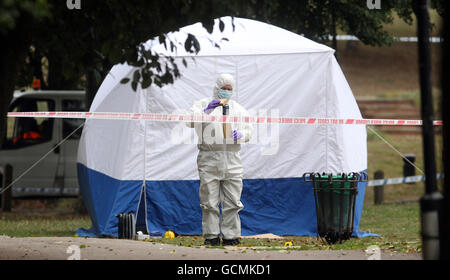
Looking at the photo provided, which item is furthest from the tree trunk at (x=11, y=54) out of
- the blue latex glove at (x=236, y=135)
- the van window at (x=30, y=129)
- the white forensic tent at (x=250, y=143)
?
the van window at (x=30, y=129)

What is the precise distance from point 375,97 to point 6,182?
22019mm

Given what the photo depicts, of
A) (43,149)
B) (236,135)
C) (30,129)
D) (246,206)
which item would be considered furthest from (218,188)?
(30,129)

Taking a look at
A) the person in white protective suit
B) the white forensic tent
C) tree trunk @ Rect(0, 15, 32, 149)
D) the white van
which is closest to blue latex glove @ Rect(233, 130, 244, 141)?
the person in white protective suit

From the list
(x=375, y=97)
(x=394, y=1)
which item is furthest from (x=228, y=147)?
(x=375, y=97)

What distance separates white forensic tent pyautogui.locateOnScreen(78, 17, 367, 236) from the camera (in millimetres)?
13227

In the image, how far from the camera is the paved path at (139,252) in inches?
368

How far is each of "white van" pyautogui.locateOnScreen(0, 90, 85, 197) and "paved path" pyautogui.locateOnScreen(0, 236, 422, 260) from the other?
23.7ft

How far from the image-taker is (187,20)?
26.2 feet

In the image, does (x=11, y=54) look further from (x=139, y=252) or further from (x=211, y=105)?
(x=211, y=105)

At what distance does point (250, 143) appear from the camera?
Answer: 1343cm

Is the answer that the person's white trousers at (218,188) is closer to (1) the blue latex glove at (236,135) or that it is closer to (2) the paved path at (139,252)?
(1) the blue latex glove at (236,135)

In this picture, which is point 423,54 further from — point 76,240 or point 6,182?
point 6,182

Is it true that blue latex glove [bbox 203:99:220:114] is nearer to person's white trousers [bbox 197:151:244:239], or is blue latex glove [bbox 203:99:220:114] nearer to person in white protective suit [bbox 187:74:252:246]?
person in white protective suit [bbox 187:74:252:246]

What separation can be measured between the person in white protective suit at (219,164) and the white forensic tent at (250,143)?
1.95m
